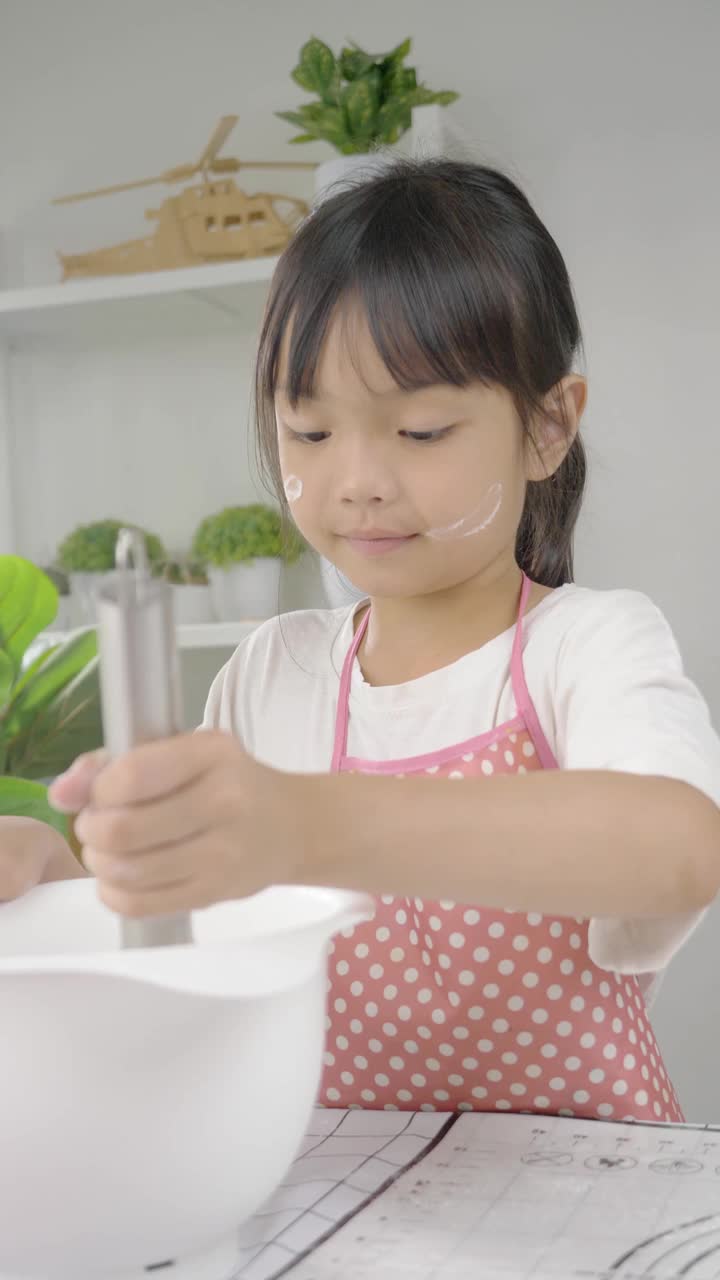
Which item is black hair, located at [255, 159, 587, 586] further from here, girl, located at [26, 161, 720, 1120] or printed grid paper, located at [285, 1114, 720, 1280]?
printed grid paper, located at [285, 1114, 720, 1280]

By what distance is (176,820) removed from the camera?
1.26 ft

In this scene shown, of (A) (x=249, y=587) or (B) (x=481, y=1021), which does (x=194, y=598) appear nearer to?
(A) (x=249, y=587)

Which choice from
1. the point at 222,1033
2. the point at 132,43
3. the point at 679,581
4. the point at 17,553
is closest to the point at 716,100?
the point at 679,581

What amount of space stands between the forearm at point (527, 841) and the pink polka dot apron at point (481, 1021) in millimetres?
229

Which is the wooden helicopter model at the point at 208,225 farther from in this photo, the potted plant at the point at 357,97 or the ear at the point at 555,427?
the ear at the point at 555,427

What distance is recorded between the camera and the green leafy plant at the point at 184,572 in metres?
1.88

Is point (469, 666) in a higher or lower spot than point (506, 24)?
lower

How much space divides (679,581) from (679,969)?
0.53 metres

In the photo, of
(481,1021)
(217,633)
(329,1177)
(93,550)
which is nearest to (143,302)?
(93,550)

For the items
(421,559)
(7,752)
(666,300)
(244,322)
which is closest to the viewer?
(421,559)

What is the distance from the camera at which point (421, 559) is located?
76 centimetres

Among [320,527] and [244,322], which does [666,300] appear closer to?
[244,322]

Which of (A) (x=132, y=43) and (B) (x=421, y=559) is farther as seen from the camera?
(A) (x=132, y=43)

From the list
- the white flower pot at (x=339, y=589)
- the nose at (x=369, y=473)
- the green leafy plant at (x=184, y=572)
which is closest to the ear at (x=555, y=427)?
the nose at (x=369, y=473)
